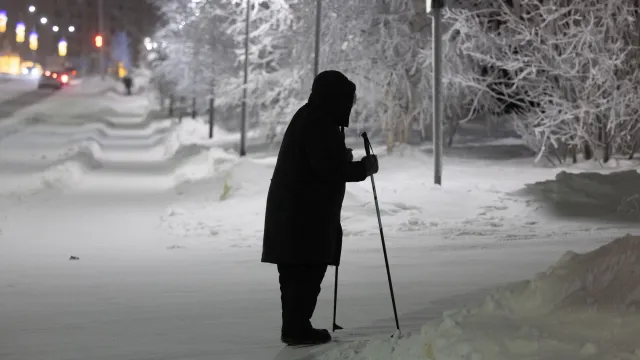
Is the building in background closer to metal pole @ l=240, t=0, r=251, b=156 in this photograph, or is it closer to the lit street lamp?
metal pole @ l=240, t=0, r=251, b=156

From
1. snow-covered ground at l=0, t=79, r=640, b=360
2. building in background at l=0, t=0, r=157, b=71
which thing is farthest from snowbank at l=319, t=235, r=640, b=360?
building in background at l=0, t=0, r=157, b=71

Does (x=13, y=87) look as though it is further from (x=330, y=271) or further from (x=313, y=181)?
(x=313, y=181)

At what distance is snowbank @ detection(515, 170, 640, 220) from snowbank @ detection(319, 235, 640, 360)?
29.6 ft

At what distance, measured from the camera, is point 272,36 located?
29.6 m

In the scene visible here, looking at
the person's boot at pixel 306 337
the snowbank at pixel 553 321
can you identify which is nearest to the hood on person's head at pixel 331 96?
the person's boot at pixel 306 337

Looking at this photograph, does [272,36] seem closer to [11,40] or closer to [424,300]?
[424,300]

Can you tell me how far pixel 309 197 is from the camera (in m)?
6.33

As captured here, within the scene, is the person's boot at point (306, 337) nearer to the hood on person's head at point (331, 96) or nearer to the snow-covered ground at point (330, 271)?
the snow-covered ground at point (330, 271)

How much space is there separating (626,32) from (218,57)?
20.6 m

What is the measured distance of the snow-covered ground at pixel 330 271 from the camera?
5172 mm

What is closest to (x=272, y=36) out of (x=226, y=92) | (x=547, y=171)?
(x=226, y=92)

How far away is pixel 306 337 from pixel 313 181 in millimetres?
986

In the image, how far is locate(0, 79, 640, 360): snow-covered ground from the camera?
517 cm

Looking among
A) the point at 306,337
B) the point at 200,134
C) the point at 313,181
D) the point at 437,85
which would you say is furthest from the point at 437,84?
the point at 200,134
